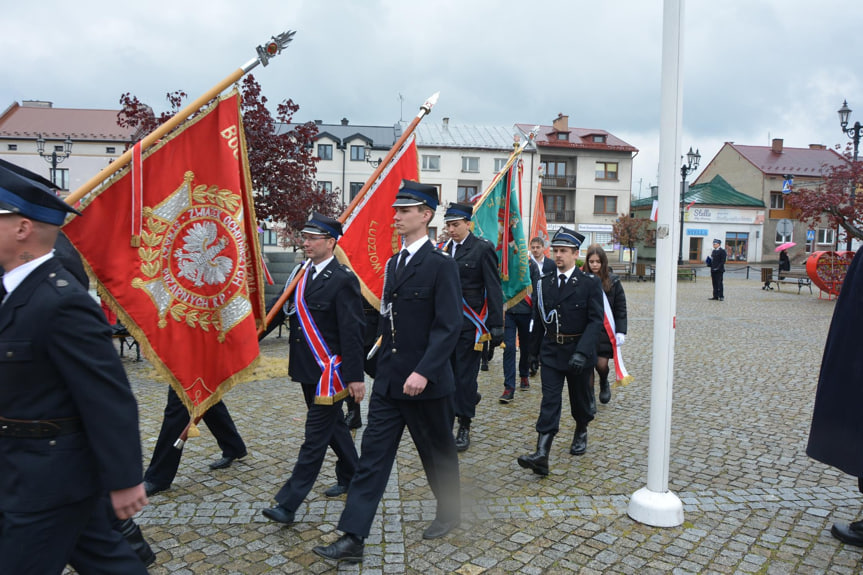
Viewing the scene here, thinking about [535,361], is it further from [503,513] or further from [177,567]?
[177,567]

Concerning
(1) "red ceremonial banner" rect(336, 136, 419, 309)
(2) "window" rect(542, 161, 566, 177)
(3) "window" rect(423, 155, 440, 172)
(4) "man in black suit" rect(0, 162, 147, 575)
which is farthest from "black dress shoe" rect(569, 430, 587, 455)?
(2) "window" rect(542, 161, 566, 177)

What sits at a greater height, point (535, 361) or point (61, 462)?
point (61, 462)

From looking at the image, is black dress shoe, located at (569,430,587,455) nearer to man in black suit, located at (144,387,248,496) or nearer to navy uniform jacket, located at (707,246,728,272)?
man in black suit, located at (144,387,248,496)

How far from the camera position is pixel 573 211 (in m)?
54.5

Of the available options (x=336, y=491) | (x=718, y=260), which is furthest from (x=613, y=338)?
(x=718, y=260)

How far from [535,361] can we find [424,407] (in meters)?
5.64

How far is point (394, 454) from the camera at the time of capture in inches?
155

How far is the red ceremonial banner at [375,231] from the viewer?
631 centimetres

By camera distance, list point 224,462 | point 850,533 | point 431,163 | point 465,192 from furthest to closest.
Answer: point 465,192 → point 431,163 → point 224,462 → point 850,533

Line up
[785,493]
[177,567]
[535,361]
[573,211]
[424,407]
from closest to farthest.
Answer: [177,567] < [424,407] < [785,493] < [535,361] < [573,211]

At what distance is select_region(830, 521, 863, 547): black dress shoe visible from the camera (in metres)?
4.02

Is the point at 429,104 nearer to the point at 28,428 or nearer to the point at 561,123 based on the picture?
the point at 28,428

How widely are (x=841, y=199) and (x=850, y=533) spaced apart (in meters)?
20.9

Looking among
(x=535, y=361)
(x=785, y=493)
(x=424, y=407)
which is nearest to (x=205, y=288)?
(x=424, y=407)
